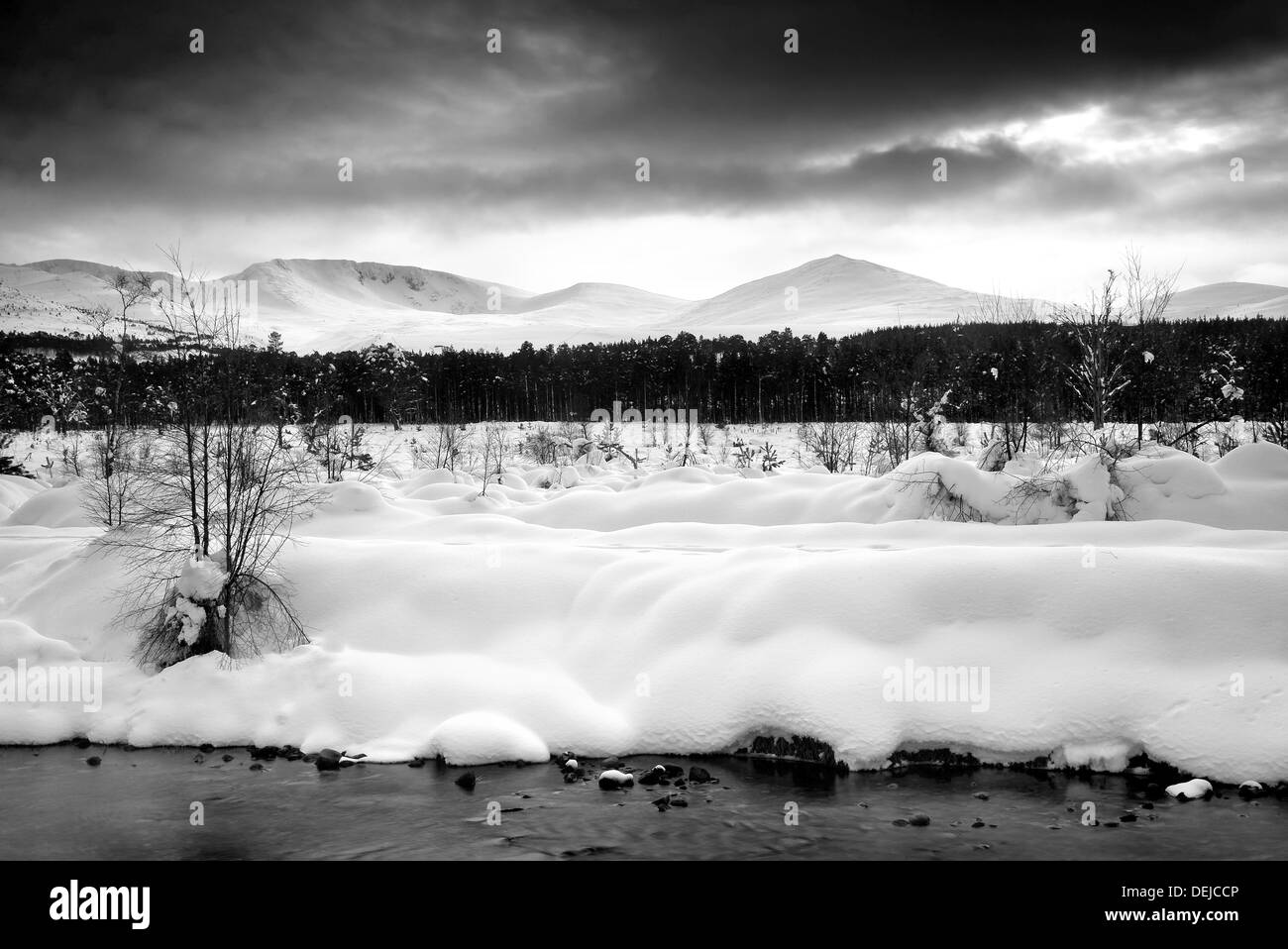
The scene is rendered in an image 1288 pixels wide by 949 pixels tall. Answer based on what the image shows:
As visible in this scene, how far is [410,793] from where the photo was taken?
11.6 meters

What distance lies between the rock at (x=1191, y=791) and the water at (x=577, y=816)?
0.69 feet

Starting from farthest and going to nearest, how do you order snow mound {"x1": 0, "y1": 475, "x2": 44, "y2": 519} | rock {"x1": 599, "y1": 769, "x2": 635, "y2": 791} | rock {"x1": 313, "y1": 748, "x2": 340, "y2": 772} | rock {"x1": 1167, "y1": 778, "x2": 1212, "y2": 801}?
snow mound {"x1": 0, "y1": 475, "x2": 44, "y2": 519}
rock {"x1": 313, "y1": 748, "x2": 340, "y2": 772}
rock {"x1": 599, "y1": 769, "x2": 635, "y2": 791}
rock {"x1": 1167, "y1": 778, "x2": 1212, "y2": 801}

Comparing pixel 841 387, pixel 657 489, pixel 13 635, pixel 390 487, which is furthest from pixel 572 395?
pixel 13 635

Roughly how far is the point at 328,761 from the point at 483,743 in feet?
7.27

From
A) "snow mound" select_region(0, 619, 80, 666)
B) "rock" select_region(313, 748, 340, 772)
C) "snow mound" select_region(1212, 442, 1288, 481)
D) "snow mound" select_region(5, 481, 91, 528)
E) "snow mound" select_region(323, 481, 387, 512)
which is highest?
"snow mound" select_region(1212, 442, 1288, 481)

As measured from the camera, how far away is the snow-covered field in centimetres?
1245

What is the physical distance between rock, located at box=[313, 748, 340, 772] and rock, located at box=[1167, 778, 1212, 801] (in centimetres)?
1111

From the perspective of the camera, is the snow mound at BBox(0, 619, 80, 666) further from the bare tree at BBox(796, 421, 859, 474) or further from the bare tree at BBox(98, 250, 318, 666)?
the bare tree at BBox(796, 421, 859, 474)

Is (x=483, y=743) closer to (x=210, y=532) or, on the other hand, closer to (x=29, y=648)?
(x=210, y=532)

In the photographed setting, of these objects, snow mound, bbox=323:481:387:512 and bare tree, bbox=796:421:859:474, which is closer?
snow mound, bbox=323:481:387:512

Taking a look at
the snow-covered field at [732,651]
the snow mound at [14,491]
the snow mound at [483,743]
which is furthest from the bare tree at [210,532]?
the snow mound at [14,491]

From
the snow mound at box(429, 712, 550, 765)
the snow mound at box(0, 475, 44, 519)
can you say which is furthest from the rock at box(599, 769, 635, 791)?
the snow mound at box(0, 475, 44, 519)
